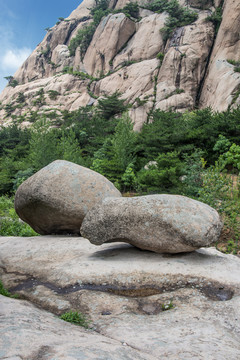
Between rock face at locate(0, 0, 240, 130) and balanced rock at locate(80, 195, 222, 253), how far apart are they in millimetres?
22547

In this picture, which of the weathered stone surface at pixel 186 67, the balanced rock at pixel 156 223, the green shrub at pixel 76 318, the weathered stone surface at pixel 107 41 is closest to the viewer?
the green shrub at pixel 76 318

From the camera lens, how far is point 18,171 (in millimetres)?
21984

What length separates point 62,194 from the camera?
6.53m

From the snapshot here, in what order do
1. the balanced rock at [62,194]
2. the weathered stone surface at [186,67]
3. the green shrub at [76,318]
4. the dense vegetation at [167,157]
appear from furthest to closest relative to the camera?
1. the weathered stone surface at [186,67]
2. the dense vegetation at [167,157]
3. the balanced rock at [62,194]
4. the green shrub at [76,318]

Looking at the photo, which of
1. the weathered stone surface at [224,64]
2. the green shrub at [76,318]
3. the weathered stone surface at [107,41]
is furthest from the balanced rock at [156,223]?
the weathered stone surface at [107,41]

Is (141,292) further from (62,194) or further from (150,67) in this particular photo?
(150,67)

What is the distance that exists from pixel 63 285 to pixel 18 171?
1973 centimetres

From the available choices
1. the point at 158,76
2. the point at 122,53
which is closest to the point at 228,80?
the point at 158,76

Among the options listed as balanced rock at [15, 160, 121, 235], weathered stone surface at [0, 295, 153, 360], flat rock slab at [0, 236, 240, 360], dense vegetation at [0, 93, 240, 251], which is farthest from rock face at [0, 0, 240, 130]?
weathered stone surface at [0, 295, 153, 360]

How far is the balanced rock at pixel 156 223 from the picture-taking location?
4.59m

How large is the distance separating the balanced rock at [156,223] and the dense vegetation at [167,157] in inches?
116

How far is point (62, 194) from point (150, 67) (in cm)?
3488

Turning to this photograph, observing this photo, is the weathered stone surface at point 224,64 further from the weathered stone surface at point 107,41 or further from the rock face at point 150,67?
the weathered stone surface at point 107,41

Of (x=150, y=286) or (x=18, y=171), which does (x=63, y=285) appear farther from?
(x=18, y=171)
